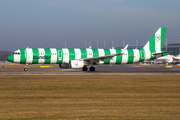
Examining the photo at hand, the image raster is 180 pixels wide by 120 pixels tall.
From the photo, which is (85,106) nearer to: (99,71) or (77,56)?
(77,56)

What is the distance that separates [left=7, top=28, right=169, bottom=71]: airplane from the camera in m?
42.5

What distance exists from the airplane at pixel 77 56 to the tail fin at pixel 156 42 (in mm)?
658

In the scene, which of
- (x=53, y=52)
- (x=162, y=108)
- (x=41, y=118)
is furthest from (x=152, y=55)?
(x=41, y=118)

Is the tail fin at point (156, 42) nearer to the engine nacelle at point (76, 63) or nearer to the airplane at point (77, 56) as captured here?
the airplane at point (77, 56)

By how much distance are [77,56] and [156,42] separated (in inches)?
609

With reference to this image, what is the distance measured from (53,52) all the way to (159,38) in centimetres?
2011

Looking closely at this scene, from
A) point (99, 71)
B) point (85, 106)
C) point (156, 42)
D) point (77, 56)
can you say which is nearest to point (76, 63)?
point (77, 56)

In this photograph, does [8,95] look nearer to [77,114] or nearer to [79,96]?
[79,96]

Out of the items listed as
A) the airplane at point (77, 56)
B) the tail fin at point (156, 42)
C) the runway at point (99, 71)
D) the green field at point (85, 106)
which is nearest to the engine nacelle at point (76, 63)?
the airplane at point (77, 56)

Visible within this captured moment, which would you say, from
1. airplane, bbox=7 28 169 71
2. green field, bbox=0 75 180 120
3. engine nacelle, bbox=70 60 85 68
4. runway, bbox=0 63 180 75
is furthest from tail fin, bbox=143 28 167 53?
green field, bbox=0 75 180 120

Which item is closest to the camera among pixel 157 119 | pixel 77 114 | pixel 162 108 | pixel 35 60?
pixel 157 119

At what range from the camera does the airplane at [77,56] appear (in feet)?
139

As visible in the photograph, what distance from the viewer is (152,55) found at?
155 ft

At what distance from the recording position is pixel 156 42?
48.5m
